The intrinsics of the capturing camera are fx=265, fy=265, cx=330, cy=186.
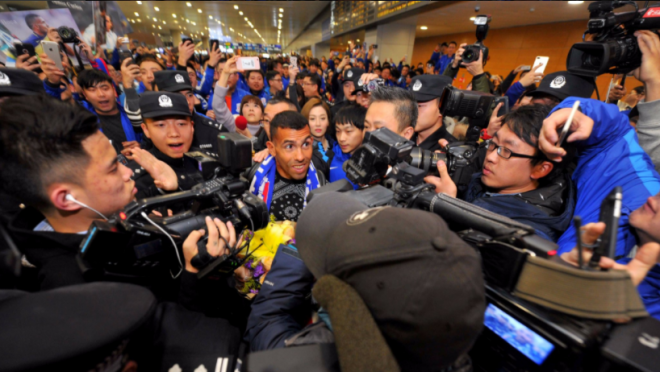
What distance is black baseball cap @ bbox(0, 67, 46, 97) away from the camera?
193cm

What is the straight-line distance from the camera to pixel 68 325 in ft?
1.69

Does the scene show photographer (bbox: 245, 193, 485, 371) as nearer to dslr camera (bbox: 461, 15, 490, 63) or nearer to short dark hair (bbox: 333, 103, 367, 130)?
short dark hair (bbox: 333, 103, 367, 130)

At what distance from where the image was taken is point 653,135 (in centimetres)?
150

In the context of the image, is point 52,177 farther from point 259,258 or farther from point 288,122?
point 288,122

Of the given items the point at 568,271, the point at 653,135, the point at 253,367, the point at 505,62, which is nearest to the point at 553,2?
the point at 505,62

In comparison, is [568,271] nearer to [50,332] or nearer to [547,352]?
[547,352]

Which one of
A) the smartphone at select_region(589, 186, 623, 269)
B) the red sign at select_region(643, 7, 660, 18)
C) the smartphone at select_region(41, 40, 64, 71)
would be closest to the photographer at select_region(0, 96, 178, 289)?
the smartphone at select_region(589, 186, 623, 269)

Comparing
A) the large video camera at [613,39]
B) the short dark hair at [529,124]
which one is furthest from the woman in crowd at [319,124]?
the large video camera at [613,39]

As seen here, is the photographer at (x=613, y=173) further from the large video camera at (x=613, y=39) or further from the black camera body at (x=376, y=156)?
the black camera body at (x=376, y=156)

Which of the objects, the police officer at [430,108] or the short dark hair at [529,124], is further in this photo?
the police officer at [430,108]

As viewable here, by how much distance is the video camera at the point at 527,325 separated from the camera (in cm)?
57

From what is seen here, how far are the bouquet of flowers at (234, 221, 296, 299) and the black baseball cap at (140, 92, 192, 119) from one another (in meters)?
1.40

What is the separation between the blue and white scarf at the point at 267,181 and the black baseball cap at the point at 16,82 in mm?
1683

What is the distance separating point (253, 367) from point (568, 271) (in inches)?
30.7
